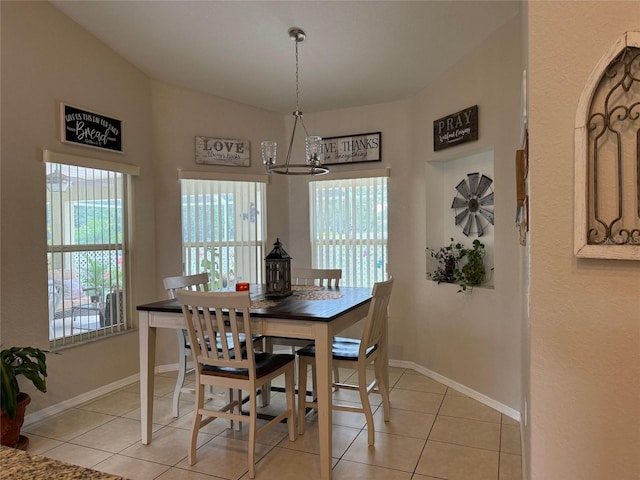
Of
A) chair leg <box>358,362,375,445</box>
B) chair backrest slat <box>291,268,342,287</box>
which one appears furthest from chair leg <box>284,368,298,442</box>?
chair backrest slat <box>291,268,342,287</box>

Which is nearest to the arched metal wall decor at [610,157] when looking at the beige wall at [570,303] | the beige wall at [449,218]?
the beige wall at [570,303]

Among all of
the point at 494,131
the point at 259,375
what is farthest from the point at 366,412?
the point at 494,131

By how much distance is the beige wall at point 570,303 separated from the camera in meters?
1.20

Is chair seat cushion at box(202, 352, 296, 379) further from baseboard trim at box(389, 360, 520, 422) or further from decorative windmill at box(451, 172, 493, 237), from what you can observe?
decorative windmill at box(451, 172, 493, 237)

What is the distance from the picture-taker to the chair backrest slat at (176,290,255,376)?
2.30 m

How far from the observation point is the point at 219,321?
2.35 m

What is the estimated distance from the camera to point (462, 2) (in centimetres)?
271

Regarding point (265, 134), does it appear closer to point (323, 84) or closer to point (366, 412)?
point (323, 84)

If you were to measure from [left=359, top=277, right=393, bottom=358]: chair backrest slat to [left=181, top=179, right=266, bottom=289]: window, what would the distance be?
2205 millimetres

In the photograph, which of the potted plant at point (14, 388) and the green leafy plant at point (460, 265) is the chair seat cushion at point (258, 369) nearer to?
the potted plant at point (14, 388)

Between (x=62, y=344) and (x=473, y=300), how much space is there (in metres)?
3.23

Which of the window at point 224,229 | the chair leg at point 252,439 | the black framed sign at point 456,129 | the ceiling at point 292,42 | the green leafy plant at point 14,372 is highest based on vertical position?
the ceiling at point 292,42

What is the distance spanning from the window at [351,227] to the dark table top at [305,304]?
44.6 inches

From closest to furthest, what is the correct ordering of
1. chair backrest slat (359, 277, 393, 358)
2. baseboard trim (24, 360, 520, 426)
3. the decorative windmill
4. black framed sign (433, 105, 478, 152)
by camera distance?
chair backrest slat (359, 277, 393, 358) < baseboard trim (24, 360, 520, 426) < black framed sign (433, 105, 478, 152) < the decorative windmill
